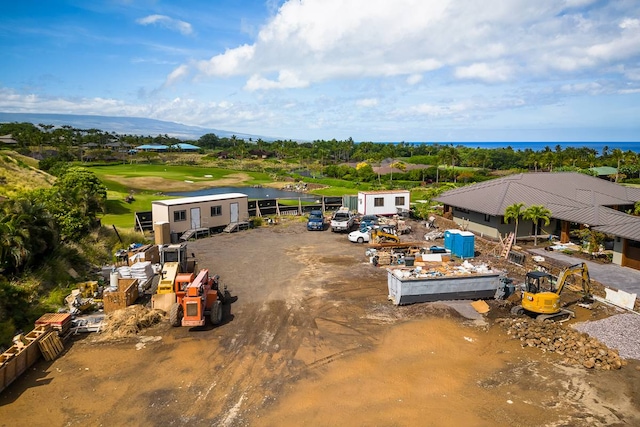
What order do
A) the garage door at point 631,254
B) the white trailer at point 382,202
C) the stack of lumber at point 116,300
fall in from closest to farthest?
the stack of lumber at point 116,300 → the garage door at point 631,254 → the white trailer at point 382,202

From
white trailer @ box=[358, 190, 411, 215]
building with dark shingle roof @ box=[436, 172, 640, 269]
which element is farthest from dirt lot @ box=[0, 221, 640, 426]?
white trailer @ box=[358, 190, 411, 215]

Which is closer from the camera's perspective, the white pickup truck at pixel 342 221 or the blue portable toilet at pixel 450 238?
the blue portable toilet at pixel 450 238

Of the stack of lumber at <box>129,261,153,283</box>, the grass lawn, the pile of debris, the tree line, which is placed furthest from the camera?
the tree line

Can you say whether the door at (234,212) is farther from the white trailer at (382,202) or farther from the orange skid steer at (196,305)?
the orange skid steer at (196,305)

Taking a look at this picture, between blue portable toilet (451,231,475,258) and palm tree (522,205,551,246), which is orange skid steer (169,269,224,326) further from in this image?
palm tree (522,205,551,246)

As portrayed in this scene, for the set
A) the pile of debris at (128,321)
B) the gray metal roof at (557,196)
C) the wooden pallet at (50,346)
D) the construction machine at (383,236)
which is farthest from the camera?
the construction machine at (383,236)

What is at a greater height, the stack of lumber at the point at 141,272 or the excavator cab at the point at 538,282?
the excavator cab at the point at 538,282

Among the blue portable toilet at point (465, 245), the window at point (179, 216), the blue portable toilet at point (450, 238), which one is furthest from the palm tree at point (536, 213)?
the window at point (179, 216)
